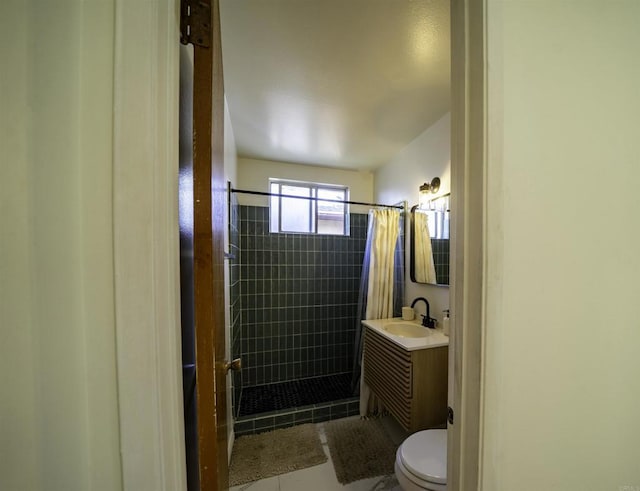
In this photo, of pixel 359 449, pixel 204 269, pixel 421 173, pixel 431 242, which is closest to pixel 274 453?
pixel 359 449

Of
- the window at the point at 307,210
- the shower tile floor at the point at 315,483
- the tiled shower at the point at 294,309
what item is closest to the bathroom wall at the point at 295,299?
the tiled shower at the point at 294,309

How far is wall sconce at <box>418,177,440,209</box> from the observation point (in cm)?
189

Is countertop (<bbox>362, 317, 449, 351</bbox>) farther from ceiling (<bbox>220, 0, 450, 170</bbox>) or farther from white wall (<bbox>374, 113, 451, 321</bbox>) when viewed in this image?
ceiling (<bbox>220, 0, 450, 170</bbox>)

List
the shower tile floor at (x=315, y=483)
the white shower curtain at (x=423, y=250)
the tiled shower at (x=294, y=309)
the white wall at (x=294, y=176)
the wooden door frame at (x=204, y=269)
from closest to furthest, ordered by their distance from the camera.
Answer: the wooden door frame at (x=204, y=269)
the shower tile floor at (x=315, y=483)
the white shower curtain at (x=423, y=250)
the tiled shower at (x=294, y=309)
the white wall at (x=294, y=176)

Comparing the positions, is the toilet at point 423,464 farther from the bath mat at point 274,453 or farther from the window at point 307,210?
the window at point 307,210

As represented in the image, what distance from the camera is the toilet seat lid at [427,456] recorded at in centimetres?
99

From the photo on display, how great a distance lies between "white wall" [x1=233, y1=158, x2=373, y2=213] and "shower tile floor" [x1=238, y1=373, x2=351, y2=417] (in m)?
1.99

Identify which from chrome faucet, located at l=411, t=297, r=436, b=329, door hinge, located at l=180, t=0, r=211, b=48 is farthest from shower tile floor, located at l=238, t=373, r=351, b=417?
door hinge, located at l=180, t=0, r=211, b=48
